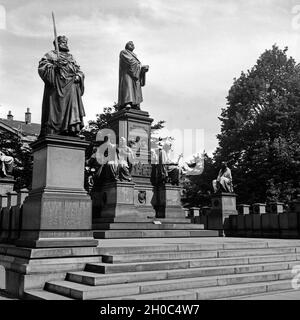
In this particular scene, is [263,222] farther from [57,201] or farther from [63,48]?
[57,201]

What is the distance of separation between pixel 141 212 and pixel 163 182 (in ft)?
5.35

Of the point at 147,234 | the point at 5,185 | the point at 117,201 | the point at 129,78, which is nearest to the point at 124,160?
the point at 117,201

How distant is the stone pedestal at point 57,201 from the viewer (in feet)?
28.1

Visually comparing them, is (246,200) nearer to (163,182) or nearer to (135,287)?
(163,182)

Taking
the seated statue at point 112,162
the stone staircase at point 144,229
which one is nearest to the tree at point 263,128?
the stone staircase at point 144,229

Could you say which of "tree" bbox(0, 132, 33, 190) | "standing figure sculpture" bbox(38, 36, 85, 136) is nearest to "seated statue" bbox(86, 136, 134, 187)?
"standing figure sculpture" bbox(38, 36, 85, 136)

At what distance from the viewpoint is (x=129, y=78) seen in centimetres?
1994

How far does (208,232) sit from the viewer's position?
1638cm

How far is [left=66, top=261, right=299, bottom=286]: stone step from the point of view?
7266mm

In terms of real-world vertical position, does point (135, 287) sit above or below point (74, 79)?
below

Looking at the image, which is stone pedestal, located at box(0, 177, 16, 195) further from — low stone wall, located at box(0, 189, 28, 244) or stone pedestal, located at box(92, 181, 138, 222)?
low stone wall, located at box(0, 189, 28, 244)

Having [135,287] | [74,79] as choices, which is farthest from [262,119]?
[135,287]

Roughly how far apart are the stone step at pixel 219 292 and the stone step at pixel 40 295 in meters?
0.97

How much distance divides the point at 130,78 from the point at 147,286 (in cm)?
1419
